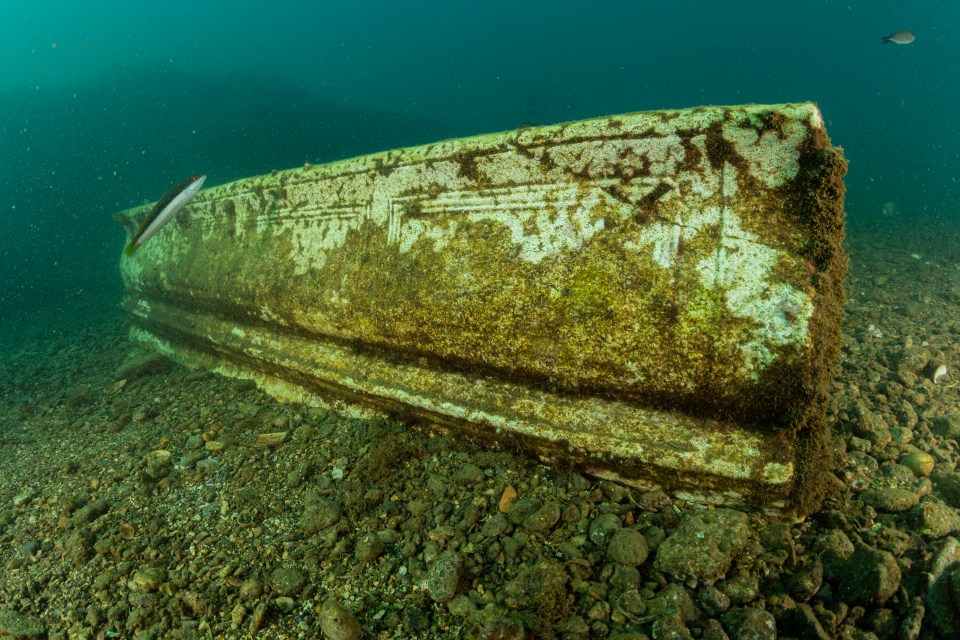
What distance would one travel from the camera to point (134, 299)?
518 centimetres

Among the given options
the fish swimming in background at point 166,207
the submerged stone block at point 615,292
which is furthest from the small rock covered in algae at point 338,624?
the fish swimming in background at point 166,207

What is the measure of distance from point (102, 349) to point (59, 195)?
30.7 metres

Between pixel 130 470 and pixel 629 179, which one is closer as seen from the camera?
pixel 629 179

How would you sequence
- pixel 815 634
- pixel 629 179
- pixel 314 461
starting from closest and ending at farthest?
pixel 815 634 → pixel 629 179 → pixel 314 461

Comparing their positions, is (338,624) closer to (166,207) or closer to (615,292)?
(615,292)

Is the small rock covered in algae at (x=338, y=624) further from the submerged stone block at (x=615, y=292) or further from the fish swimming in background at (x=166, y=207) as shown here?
the fish swimming in background at (x=166, y=207)

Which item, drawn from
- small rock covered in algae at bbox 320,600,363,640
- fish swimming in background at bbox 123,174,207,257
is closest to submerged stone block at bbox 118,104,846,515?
small rock covered in algae at bbox 320,600,363,640

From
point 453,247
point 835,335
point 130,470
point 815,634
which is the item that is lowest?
point 130,470

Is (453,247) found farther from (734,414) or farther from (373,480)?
(734,414)

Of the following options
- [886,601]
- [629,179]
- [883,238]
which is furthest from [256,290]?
[883,238]

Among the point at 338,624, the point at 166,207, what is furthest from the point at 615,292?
the point at 166,207

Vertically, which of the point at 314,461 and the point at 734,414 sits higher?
the point at 734,414

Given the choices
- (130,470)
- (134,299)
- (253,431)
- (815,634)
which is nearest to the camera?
(815,634)

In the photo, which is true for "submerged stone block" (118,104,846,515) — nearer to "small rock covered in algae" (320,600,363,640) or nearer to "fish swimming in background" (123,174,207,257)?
"small rock covered in algae" (320,600,363,640)
